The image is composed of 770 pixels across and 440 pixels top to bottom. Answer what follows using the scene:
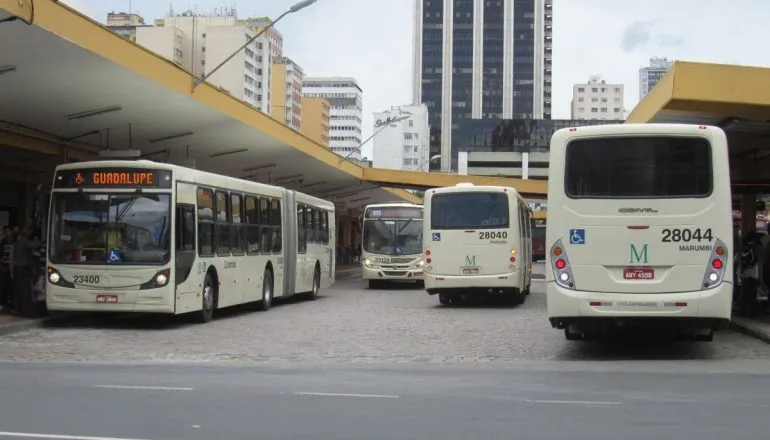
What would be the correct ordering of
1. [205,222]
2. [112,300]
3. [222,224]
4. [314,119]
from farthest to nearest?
[314,119] < [222,224] < [205,222] < [112,300]

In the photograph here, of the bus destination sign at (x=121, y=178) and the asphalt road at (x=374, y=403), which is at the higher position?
the bus destination sign at (x=121, y=178)

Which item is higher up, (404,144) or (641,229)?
(404,144)

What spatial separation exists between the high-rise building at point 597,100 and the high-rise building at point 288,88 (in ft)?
227

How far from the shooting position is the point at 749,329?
15109 millimetres

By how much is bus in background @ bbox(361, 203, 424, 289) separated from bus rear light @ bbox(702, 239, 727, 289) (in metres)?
20.5

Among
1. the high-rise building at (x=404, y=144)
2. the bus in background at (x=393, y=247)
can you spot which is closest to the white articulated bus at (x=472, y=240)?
the bus in background at (x=393, y=247)

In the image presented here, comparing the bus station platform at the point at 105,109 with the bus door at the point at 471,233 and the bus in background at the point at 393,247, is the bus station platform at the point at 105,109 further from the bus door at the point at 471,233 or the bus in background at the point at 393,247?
the bus door at the point at 471,233

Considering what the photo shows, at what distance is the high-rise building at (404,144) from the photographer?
145 metres

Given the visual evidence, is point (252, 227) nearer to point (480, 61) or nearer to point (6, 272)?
point (6, 272)

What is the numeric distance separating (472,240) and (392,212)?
1038 centimetres

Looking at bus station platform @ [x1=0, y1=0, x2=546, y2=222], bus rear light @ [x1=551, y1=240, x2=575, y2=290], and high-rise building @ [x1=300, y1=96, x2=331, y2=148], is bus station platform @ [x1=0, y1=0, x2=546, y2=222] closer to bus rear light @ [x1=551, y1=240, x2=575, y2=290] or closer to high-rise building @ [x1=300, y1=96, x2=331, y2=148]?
A: bus rear light @ [x1=551, y1=240, x2=575, y2=290]

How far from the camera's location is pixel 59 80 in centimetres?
1594

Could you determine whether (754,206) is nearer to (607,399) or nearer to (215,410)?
(607,399)

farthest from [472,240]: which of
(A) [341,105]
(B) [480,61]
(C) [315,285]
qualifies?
(A) [341,105]
